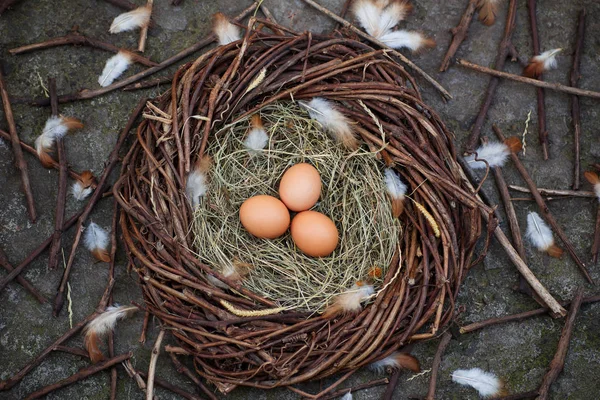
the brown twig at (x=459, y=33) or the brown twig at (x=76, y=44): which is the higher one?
the brown twig at (x=459, y=33)

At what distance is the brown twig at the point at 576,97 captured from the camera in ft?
7.38

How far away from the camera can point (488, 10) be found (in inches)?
90.4

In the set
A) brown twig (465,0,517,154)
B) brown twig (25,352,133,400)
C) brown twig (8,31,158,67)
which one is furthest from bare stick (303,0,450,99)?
brown twig (25,352,133,400)

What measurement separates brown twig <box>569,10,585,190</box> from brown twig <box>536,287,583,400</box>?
0.41 meters

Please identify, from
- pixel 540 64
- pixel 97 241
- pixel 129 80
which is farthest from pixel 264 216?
pixel 540 64

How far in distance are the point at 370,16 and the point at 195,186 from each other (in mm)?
856

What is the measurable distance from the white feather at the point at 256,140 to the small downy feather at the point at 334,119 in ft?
0.56

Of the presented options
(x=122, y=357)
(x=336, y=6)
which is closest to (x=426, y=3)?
(x=336, y=6)

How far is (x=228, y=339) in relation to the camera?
190cm

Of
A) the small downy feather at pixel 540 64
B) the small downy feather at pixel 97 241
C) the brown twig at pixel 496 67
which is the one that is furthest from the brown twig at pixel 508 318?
the small downy feather at pixel 97 241

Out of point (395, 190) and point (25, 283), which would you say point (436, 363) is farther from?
point (25, 283)

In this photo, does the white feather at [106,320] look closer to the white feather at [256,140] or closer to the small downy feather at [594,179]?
the white feather at [256,140]

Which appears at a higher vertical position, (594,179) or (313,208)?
(594,179)

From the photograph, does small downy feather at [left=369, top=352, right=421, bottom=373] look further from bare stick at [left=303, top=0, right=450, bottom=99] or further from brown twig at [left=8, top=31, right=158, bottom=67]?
brown twig at [left=8, top=31, right=158, bottom=67]
